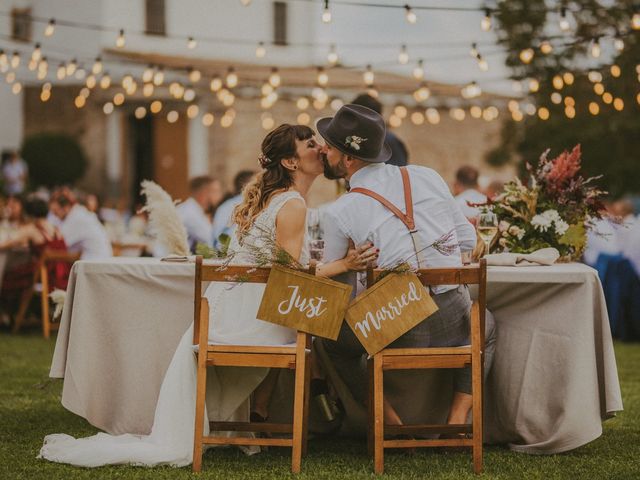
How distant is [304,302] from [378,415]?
0.53 m

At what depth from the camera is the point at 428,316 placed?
13.6 ft

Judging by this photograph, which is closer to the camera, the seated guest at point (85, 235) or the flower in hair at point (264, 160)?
the flower in hair at point (264, 160)

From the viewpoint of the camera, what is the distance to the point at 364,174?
4359 millimetres

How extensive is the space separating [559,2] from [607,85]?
80.6 inches

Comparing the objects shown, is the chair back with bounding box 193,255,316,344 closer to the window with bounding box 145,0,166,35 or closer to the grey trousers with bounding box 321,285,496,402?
the grey trousers with bounding box 321,285,496,402

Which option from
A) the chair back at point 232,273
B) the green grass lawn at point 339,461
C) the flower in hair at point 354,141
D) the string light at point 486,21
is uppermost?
the string light at point 486,21

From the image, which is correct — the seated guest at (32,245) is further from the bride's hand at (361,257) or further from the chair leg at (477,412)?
the chair leg at (477,412)

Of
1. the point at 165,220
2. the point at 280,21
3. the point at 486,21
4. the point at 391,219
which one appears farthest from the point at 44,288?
the point at 280,21

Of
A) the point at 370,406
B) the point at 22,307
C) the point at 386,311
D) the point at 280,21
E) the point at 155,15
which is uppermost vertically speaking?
the point at 280,21

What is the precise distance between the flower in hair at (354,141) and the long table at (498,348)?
2.56 ft

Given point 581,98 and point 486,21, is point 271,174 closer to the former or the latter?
point 486,21

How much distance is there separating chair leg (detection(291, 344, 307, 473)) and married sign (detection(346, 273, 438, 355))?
9.5 inches

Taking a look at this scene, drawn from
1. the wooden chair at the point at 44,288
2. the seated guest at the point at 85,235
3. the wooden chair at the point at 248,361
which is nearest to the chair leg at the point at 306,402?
the wooden chair at the point at 248,361

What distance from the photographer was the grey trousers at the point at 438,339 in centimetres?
430
